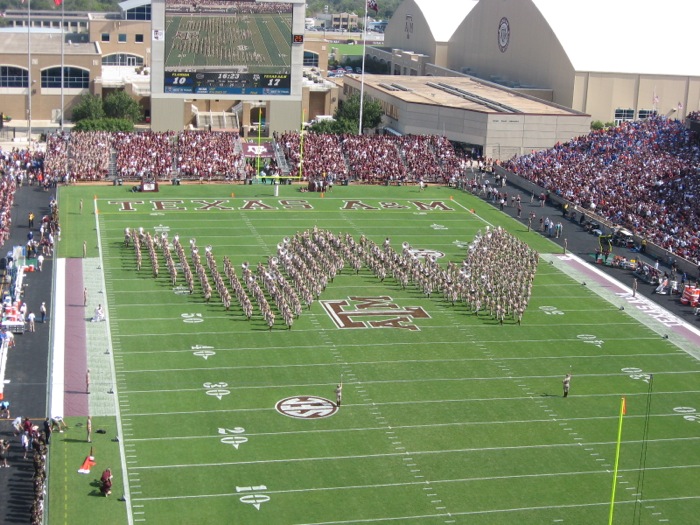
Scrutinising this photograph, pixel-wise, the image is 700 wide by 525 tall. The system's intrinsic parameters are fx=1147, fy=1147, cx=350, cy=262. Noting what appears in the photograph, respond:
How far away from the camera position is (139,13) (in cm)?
8769

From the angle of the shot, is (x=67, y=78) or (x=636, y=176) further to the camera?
(x=67, y=78)

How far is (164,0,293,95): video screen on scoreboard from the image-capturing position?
6188cm

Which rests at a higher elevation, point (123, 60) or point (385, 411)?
point (123, 60)

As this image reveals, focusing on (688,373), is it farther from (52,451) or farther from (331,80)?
(331,80)

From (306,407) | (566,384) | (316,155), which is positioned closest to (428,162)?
(316,155)

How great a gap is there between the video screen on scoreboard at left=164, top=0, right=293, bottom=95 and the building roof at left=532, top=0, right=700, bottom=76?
21091 millimetres

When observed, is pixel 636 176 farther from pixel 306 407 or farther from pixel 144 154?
pixel 306 407

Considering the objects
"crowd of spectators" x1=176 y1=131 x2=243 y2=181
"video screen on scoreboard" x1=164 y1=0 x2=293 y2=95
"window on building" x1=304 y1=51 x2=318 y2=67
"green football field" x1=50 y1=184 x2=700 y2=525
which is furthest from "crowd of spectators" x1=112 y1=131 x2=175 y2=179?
"window on building" x1=304 y1=51 x2=318 y2=67

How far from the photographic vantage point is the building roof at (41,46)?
7475cm

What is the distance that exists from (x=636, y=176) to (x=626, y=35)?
67.5ft

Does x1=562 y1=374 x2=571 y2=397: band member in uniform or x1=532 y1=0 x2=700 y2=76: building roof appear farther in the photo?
x1=532 y1=0 x2=700 y2=76: building roof

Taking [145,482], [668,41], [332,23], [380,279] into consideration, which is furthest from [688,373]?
[332,23]

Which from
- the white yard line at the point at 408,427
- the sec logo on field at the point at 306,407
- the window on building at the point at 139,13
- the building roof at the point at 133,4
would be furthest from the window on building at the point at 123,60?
the white yard line at the point at 408,427

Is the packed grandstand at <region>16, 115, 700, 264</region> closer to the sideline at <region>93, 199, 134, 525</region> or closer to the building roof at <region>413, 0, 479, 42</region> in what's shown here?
the sideline at <region>93, 199, 134, 525</region>
